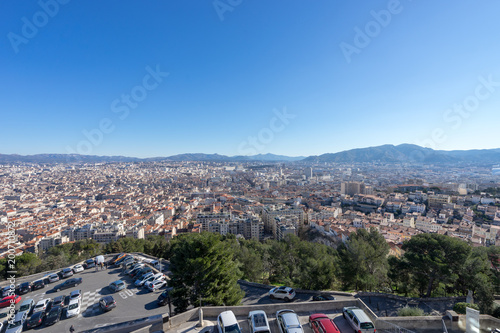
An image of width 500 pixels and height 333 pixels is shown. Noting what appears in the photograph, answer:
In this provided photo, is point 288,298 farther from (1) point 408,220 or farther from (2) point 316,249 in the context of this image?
(1) point 408,220

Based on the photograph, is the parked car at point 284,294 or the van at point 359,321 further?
the parked car at point 284,294

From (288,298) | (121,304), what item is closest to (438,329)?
(288,298)

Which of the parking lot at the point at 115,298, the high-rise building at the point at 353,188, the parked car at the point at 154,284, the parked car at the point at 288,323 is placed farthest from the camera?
the high-rise building at the point at 353,188

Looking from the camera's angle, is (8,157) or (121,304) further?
(8,157)

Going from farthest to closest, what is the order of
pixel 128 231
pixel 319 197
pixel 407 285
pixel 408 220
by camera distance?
pixel 319 197 → pixel 408 220 → pixel 128 231 → pixel 407 285

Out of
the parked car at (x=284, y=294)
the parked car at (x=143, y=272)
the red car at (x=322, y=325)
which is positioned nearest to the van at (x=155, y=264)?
the parked car at (x=143, y=272)

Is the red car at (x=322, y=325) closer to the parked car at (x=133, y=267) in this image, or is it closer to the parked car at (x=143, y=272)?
the parked car at (x=143, y=272)

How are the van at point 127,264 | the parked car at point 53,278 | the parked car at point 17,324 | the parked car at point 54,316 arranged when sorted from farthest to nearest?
the van at point 127,264, the parked car at point 53,278, the parked car at point 54,316, the parked car at point 17,324
